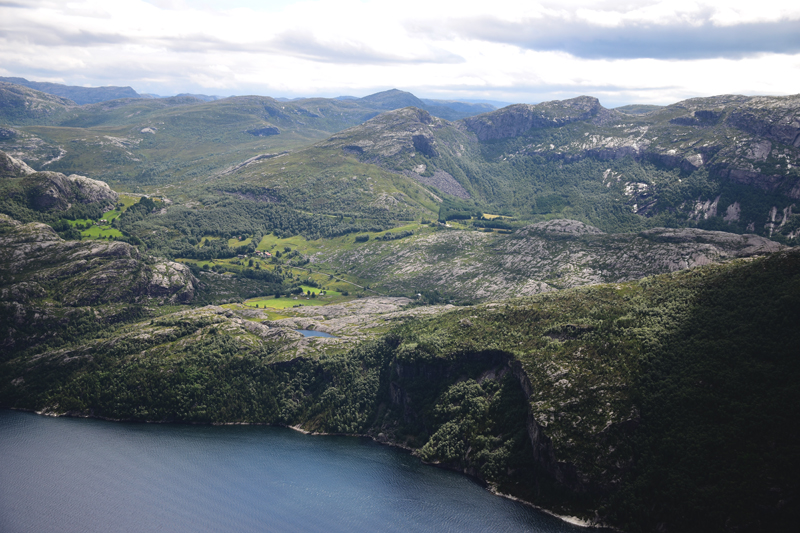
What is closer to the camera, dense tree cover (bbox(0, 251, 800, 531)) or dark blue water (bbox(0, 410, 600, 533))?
dense tree cover (bbox(0, 251, 800, 531))

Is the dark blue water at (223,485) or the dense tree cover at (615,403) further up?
the dense tree cover at (615,403)

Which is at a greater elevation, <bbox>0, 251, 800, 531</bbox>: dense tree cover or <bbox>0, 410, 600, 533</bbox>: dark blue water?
<bbox>0, 251, 800, 531</bbox>: dense tree cover

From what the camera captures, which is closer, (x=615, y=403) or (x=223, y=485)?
→ (x=615, y=403)

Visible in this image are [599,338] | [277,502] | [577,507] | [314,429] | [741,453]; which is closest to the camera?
[741,453]

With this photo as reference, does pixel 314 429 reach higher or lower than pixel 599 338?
lower

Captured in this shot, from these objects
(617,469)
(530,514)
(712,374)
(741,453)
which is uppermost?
(712,374)

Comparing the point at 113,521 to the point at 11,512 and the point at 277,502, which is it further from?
the point at 277,502

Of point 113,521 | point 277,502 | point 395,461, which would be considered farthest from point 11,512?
point 395,461

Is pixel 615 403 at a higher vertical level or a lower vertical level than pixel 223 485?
higher
